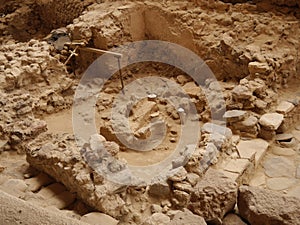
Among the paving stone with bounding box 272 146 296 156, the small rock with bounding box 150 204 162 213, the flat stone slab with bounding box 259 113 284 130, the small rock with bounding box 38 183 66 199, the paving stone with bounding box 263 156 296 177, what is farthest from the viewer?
the flat stone slab with bounding box 259 113 284 130

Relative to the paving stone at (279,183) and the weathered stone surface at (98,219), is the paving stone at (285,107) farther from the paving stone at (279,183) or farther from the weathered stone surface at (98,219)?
the weathered stone surface at (98,219)

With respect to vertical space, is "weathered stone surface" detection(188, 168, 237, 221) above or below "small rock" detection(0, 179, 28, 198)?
above

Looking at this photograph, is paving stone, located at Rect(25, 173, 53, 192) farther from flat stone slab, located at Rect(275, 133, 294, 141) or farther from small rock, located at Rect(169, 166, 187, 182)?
flat stone slab, located at Rect(275, 133, 294, 141)

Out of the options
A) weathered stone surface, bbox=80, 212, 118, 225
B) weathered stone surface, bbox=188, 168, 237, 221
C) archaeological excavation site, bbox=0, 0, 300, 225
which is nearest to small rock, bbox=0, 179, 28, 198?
archaeological excavation site, bbox=0, 0, 300, 225

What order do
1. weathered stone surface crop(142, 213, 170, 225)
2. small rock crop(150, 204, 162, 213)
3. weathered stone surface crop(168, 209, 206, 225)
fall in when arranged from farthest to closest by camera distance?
small rock crop(150, 204, 162, 213) < weathered stone surface crop(142, 213, 170, 225) < weathered stone surface crop(168, 209, 206, 225)

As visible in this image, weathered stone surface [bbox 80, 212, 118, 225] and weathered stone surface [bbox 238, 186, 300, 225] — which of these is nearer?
→ weathered stone surface [bbox 238, 186, 300, 225]

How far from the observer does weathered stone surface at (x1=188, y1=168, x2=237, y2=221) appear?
3082 millimetres

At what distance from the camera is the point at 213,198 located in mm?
3131

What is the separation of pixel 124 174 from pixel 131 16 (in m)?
3.96

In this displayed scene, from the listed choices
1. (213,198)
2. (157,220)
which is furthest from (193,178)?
(213,198)

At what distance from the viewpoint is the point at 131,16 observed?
7234mm

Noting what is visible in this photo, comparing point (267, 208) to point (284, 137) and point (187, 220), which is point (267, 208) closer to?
point (187, 220)

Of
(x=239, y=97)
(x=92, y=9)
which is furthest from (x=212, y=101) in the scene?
(x=92, y=9)

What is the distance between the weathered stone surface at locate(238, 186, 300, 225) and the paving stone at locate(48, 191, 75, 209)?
171 centimetres
